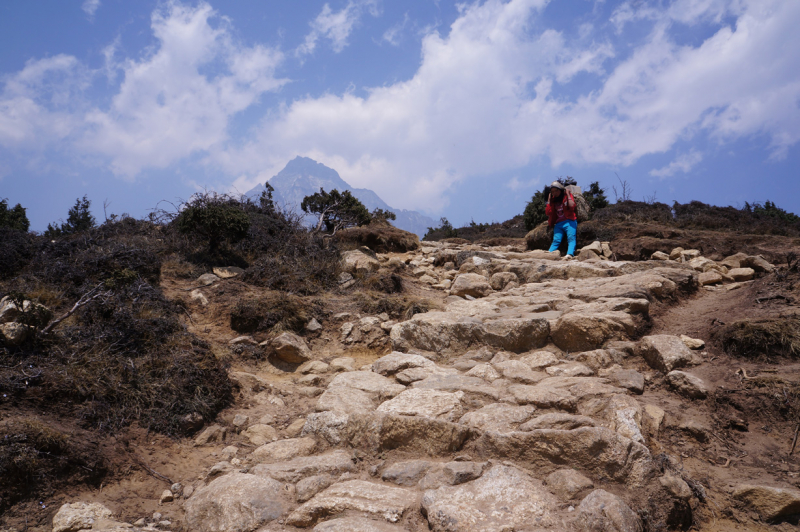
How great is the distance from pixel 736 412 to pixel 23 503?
5.07 metres

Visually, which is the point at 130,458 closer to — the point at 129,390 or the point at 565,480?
Result: the point at 129,390

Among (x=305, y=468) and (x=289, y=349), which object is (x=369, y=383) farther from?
(x=289, y=349)

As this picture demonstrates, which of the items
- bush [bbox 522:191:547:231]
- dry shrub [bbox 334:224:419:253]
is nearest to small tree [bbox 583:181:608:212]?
bush [bbox 522:191:547:231]

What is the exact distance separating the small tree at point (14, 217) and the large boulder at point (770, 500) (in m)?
14.4

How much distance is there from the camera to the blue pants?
994cm

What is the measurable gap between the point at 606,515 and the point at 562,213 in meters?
9.02

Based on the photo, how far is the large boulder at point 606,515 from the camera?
213cm

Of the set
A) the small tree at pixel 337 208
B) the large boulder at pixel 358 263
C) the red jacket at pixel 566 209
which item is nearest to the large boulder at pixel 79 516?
the large boulder at pixel 358 263

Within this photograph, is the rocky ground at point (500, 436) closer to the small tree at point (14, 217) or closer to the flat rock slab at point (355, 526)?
the flat rock slab at point (355, 526)

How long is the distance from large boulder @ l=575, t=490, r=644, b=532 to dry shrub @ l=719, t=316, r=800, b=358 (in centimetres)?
256

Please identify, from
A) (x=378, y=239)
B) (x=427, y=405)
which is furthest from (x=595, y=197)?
(x=427, y=405)

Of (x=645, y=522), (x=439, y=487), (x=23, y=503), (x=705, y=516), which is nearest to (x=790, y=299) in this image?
(x=705, y=516)

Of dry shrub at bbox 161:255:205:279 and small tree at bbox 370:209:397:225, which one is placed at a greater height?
small tree at bbox 370:209:397:225

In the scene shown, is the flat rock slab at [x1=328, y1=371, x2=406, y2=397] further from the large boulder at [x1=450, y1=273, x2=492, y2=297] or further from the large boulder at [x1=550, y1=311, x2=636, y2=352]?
the large boulder at [x1=450, y1=273, x2=492, y2=297]
